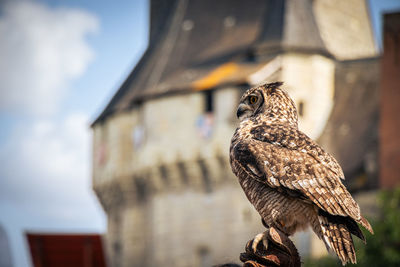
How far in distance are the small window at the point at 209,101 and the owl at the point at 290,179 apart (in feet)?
103

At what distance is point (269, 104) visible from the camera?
289 inches

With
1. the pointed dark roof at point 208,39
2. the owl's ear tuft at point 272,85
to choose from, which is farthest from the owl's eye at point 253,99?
the pointed dark roof at point 208,39

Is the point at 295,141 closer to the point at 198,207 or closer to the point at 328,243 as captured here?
the point at 328,243

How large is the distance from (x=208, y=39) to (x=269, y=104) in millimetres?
34571

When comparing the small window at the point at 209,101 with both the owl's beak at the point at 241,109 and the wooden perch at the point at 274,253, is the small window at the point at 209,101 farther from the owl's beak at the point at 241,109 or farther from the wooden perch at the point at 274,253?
the wooden perch at the point at 274,253

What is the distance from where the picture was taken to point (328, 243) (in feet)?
21.9

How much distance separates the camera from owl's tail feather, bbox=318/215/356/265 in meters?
6.60

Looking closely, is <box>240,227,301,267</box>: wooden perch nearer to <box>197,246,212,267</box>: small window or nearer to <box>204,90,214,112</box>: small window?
<box>197,246,212,267</box>: small window

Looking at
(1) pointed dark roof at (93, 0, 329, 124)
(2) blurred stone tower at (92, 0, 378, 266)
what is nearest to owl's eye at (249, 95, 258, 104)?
(2) blurred stone tower at (92, 0, 378, 266)

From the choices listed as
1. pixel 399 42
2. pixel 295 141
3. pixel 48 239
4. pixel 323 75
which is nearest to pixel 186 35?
pixel 323 75

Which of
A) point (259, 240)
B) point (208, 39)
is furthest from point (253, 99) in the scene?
point (208, 39)

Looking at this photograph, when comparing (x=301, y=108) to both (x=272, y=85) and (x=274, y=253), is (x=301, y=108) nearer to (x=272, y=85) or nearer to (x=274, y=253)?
(x=272, y=85)

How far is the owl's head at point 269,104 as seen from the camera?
24.1 feet

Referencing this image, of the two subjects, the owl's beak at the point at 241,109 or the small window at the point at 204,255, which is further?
the small window at the point at 204,255
